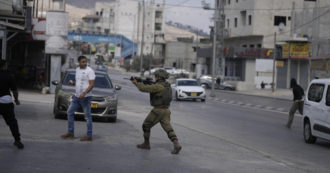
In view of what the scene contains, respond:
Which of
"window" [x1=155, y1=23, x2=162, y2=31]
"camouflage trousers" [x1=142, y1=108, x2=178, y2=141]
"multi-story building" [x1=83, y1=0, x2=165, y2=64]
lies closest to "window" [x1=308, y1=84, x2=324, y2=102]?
"camouflage trousers" [x1=142, y1=108, x2=178, y2=141]

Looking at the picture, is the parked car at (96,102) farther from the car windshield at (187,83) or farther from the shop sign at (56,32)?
the car windshield at (187,83)

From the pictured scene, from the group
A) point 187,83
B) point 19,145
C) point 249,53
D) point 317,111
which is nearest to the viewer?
point 19,145

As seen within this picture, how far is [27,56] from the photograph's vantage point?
45.6 meters

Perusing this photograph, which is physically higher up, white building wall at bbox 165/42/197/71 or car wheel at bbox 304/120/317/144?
white building wall at bbox 165/42/197/71

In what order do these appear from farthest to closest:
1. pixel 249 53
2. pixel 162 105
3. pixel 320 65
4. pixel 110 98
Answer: pixel 249 53 < pixel 320 65 < pixel 110 98 < pixel 162 105

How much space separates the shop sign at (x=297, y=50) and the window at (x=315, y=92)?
42448mm

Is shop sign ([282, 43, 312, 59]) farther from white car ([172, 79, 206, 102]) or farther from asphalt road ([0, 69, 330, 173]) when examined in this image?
asphalt road ([0, 69, 330, 173])

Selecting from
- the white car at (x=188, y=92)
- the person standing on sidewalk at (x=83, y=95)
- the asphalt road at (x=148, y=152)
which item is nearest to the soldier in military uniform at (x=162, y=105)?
the asphalt road at (x=148, y=152)

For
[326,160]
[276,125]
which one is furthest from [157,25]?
[326,160]

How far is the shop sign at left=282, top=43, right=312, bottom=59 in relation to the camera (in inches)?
2319

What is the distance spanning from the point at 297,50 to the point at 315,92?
46.3m

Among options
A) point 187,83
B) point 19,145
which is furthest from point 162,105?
point 187,83

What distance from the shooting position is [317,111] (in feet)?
49.6

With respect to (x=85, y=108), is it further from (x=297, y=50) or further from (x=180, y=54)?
(x=180, y=54)
